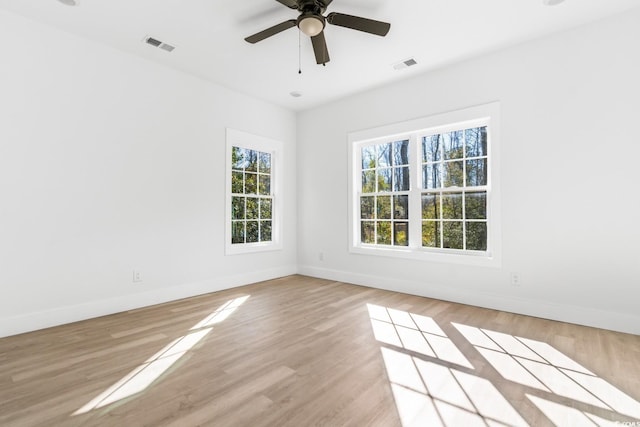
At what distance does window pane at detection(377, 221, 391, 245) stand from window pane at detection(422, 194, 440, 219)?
23.1 inches

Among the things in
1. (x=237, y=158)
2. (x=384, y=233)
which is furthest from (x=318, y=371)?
(x=237, y=158)

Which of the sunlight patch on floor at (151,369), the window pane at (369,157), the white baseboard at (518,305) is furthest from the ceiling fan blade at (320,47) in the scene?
the white baseboard at (518,305)

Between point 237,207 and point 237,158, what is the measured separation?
76 cm

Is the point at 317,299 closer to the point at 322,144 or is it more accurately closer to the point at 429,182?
the point at 429,182

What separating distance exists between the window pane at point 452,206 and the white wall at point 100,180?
3.08m

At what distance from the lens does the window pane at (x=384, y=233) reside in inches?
182

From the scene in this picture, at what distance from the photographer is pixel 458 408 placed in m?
1.72

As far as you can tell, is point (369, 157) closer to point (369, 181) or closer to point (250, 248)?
point (369, 181)

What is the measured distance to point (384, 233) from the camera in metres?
4.67

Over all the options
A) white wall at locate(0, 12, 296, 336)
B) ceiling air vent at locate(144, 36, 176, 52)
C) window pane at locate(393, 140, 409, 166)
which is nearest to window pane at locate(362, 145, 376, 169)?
window pane at locate(393, 140, 409, 166)

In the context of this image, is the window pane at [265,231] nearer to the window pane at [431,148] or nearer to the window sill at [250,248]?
the window sill at [250,248]

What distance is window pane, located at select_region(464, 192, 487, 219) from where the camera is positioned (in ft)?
12.3

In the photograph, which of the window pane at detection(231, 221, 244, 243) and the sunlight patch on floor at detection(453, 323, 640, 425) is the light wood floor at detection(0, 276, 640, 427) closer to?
the sunlight patch on floor at detection(453, 323, 640, 425)

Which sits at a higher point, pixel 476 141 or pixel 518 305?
pixel 476 141
